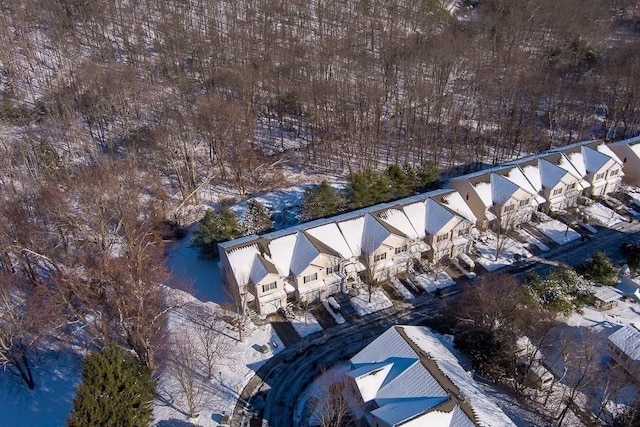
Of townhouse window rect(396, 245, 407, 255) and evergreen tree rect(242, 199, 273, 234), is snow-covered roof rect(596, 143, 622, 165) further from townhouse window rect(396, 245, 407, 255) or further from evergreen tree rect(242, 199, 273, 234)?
evergreen tree rect(242, 199, 273, 234)

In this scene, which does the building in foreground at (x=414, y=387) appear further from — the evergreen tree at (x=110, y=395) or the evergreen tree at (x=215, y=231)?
the evergreen tree at (x=215, y=231)

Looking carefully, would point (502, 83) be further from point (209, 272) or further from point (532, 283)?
point (209, 272)

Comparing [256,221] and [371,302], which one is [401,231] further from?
[256,221]

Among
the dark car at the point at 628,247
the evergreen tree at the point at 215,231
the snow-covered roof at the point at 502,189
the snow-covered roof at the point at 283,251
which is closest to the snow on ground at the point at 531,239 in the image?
the snow-covered roof at the point at 502,189

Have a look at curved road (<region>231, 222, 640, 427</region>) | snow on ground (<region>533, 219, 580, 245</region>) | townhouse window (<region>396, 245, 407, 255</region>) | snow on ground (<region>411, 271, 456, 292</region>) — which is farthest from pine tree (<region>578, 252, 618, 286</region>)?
townhouse window (<region>396, 245, 407, 255</region>)

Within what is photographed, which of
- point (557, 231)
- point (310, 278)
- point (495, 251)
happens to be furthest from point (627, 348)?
point (310, 278)

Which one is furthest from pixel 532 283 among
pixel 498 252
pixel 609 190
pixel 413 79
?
pixel 413 79
